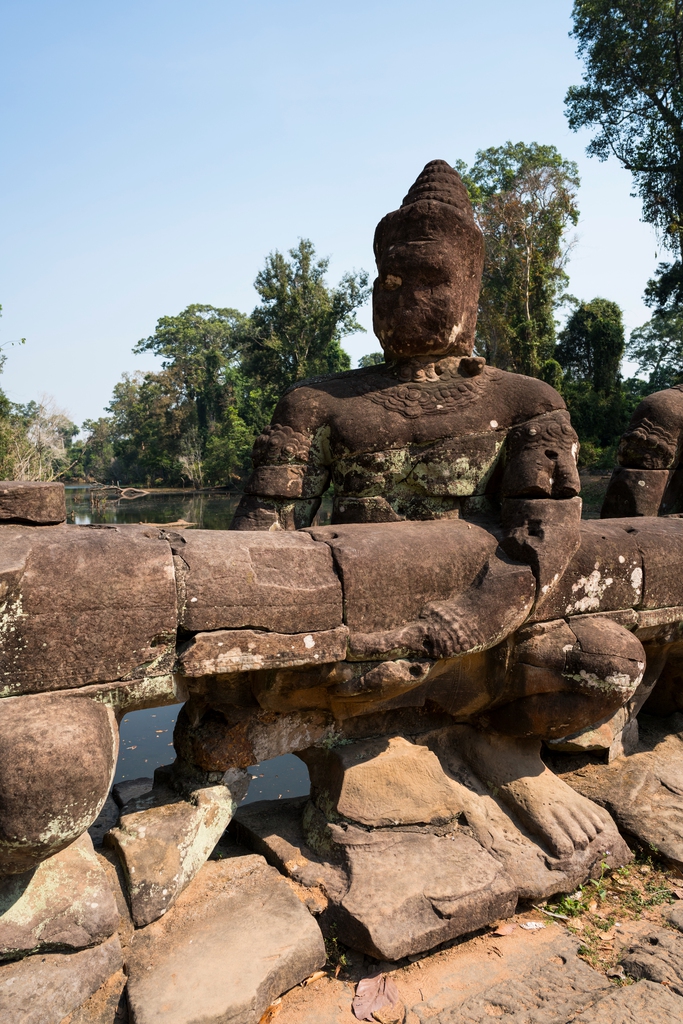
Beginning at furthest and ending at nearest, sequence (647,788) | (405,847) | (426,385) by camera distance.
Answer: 1. (647,788)
2. (426,385)
3. (405,847)

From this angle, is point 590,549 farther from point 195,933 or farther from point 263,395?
point 263,395

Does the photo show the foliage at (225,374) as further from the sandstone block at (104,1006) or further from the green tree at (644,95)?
the sandstone block at (104,1006)

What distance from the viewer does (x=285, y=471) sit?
328 cm

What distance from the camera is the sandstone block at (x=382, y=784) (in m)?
2.93

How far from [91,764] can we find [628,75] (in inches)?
958

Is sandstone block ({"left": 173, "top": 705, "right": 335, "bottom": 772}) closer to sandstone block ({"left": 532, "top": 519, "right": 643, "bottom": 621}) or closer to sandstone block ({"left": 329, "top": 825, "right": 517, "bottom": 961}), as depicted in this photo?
sandstone block ({"left": 329, "top": 825, "right": 517, "bottom": 961})

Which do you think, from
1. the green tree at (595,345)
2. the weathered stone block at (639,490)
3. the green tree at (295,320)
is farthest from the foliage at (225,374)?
the weathered stone block at (639,490)

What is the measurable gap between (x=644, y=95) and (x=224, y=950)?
79.6 ft

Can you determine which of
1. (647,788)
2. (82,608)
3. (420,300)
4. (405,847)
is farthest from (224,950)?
(420,300)

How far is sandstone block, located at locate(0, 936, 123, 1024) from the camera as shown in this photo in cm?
203

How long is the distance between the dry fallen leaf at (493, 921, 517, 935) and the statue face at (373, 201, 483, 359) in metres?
2.53

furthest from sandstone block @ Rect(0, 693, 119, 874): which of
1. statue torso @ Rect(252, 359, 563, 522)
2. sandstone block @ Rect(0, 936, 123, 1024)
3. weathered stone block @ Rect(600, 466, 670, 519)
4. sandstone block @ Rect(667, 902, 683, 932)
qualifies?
weathered stone block @ Rect(600, 466, 670, 519)

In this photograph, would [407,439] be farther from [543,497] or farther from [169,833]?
[169,833]

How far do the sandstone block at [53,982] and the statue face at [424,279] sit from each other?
9.03 feet
